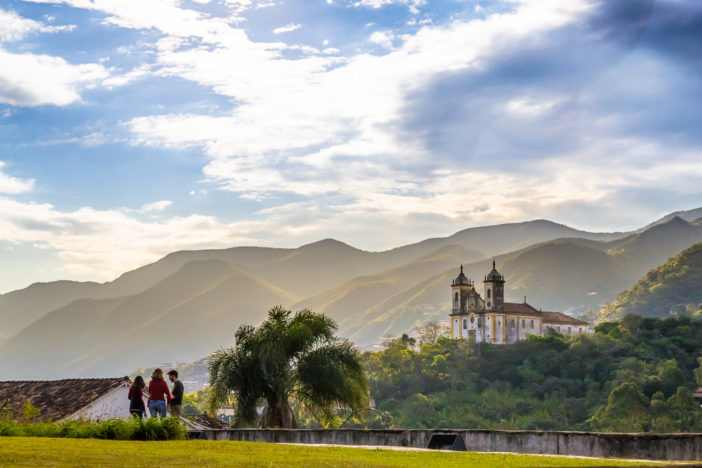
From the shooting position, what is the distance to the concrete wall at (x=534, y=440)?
44.8 ft

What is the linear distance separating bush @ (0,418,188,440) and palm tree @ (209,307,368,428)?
17.8 m

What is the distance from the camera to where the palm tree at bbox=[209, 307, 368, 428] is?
36344 mm

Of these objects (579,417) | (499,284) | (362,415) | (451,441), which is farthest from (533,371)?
(451,441)

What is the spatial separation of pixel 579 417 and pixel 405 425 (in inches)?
958

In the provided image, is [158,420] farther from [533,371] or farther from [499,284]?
[499,284]

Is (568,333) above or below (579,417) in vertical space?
above

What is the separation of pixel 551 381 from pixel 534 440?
120 m

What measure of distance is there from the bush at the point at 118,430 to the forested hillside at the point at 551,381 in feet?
326

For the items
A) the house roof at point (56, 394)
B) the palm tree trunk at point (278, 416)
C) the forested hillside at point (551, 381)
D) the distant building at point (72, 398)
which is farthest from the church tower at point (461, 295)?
the palm tree trunk at point (278, 416)

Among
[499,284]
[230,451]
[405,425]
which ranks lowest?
[405,425]

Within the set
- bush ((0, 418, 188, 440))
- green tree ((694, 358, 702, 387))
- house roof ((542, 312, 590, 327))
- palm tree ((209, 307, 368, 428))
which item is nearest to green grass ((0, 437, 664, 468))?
bush ((0, 418, 188, 440))

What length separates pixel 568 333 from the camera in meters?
165

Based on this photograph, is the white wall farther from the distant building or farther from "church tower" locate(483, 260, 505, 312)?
"church tower" locate(483, 260, 505, 312)

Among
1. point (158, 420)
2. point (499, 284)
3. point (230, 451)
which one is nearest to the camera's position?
point (230, 451)
